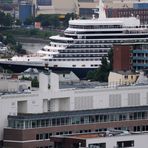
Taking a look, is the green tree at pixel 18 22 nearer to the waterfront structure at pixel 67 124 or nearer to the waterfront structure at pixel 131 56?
the waterfront structure at pixel 131 56

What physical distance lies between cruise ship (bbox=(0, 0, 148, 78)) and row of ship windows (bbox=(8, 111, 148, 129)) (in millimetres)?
30204

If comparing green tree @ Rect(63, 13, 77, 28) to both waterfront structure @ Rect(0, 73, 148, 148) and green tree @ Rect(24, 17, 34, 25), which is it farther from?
waterfront structure @ Rect(0, 73, 148, 148)

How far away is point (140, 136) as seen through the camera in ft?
113

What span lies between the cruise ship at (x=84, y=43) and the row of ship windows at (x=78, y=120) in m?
30.2

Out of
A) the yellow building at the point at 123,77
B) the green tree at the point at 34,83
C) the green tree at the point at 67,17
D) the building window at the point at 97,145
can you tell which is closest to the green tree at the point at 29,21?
the green tree at the point at 67,17

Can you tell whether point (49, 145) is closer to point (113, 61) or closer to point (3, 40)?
point (113, 61)

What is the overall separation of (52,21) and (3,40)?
16789mm

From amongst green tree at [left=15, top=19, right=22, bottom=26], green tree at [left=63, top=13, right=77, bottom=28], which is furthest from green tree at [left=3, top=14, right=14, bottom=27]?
green tree at [left=63, top=13, right=77, bottom=28]

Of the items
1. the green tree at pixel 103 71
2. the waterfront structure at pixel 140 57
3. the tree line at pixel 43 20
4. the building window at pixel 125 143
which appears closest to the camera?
the building window at pixel 125 143

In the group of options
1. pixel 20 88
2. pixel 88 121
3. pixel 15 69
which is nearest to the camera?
pixel 88 121

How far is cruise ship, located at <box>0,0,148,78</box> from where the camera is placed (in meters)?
69.0

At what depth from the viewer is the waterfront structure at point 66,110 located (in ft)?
118

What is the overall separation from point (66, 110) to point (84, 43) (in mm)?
32832

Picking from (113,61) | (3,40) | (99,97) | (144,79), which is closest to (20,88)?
(99,97)
